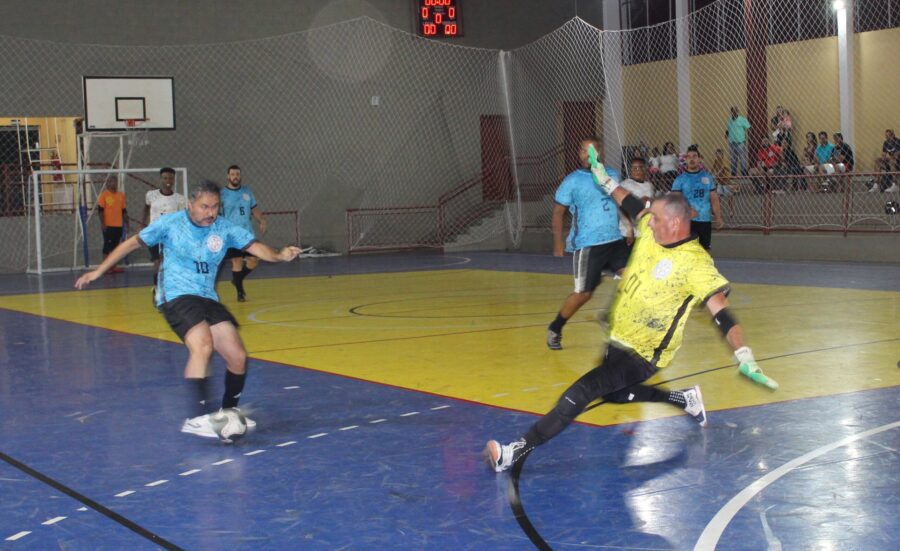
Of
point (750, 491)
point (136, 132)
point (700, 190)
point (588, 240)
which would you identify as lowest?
point (750, 491)

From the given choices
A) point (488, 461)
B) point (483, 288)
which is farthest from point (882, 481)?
point (483, 288)

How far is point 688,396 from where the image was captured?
23.9ft

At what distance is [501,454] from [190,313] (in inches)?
96.8

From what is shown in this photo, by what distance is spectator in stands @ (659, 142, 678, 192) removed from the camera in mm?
25828

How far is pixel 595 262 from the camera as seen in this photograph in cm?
1102

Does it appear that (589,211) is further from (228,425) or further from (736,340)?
(736,340)

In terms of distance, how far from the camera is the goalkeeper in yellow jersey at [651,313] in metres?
6.11

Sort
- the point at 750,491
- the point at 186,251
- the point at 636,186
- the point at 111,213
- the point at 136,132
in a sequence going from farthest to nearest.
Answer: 1. the point at 136,132
2. the point at 111,213
3. the point at 636,186
4. the point at 186,251
5. the point at 750,491

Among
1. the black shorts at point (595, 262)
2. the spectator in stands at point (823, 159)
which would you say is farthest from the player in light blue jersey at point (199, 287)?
the spectator in stands at point (823, 159)

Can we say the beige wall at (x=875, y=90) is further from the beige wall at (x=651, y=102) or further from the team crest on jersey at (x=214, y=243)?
the team crest on jersey at (x=214, y=243)

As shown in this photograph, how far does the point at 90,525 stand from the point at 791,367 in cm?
621

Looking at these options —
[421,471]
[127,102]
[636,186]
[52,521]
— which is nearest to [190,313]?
[421,471]

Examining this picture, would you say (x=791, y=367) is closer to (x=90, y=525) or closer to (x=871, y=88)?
(x=90, y=525)

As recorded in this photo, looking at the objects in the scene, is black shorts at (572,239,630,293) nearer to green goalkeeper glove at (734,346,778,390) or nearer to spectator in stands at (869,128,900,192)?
green goalkeeper glove at (734,346,778,390)
